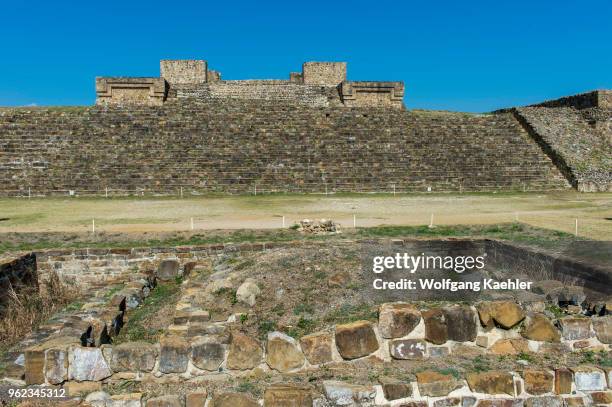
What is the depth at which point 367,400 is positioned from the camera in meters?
3.96

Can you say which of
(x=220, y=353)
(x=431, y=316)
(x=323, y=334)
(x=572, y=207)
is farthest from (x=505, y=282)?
(x=572, y=207)

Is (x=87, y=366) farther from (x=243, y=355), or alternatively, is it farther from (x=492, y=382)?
(x=492, y=382)

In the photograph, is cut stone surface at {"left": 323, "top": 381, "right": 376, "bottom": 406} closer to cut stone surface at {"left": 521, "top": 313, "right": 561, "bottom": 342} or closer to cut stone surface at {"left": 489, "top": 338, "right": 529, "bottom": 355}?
cut stone surface at {"left": 489, "top": 338, "right": 529, "bottom": 355}

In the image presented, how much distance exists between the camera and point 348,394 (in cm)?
393

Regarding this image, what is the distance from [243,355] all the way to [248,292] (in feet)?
6.81

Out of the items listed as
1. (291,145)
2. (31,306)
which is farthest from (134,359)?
(291,145)

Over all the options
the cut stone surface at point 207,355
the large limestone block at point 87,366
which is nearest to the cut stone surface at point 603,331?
the cut stone surface at point 207,355

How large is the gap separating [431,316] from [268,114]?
22.9 meters

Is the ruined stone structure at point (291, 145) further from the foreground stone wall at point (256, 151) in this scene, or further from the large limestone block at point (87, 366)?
the large limestone block at point (87, 366)

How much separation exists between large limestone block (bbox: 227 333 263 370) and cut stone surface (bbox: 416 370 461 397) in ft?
4.46

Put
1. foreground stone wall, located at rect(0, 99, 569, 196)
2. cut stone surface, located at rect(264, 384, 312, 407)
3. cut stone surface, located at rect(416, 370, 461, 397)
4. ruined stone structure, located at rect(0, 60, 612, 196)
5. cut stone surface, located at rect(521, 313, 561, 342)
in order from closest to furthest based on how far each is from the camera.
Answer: cut stone surface, located at rect(264, 384, 312, 407), cut stone surface, located at rect(416, 370, 461, 397), cut stone surface, located at rect(521, 313, 561, 342), foreground stone wall, located at rect(0, 99, 569, 196), ruined stone structure, located at rect(0, 60, 612, 196)

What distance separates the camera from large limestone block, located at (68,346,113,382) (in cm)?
422

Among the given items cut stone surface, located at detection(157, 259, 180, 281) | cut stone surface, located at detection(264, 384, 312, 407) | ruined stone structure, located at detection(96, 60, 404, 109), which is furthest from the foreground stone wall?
cut stone surface, located at detection(264, 384, 312, 407)

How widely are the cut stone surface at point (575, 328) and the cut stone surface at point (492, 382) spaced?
30.1 inches
